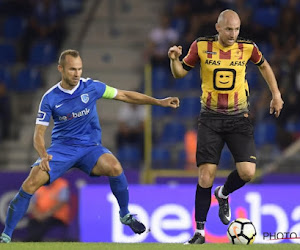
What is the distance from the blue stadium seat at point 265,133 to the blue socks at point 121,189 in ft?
20.9

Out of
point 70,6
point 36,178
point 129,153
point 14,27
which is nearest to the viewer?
point 36,178

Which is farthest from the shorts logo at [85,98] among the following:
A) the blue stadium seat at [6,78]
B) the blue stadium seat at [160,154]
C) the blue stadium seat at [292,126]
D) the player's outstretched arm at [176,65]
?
the blue stadium seat at [6,78]

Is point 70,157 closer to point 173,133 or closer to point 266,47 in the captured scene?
point 173,133

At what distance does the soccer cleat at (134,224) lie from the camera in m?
9.41

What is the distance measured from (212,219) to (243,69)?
3819mm

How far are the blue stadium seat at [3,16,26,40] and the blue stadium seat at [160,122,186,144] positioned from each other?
490 cm

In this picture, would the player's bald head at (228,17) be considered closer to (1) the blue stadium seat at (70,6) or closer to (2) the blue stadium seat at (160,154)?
(2) the blue stadium seat at (160,154)

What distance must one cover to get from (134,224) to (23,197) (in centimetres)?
112

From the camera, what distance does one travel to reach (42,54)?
744 inches

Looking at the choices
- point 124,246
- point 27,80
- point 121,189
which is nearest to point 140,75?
point 27,80

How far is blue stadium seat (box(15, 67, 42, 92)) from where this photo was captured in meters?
18.5

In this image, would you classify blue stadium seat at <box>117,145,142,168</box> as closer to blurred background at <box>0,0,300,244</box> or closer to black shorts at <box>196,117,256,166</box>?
blurred background at <box>0,0,300,244</box>

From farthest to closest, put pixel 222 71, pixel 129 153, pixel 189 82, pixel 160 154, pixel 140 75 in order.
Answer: pixel 140 75
pixel 189 82
pixel 129 153
pixel 160 154
pixel 222 71

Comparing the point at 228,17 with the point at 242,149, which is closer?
the point at 228,17
